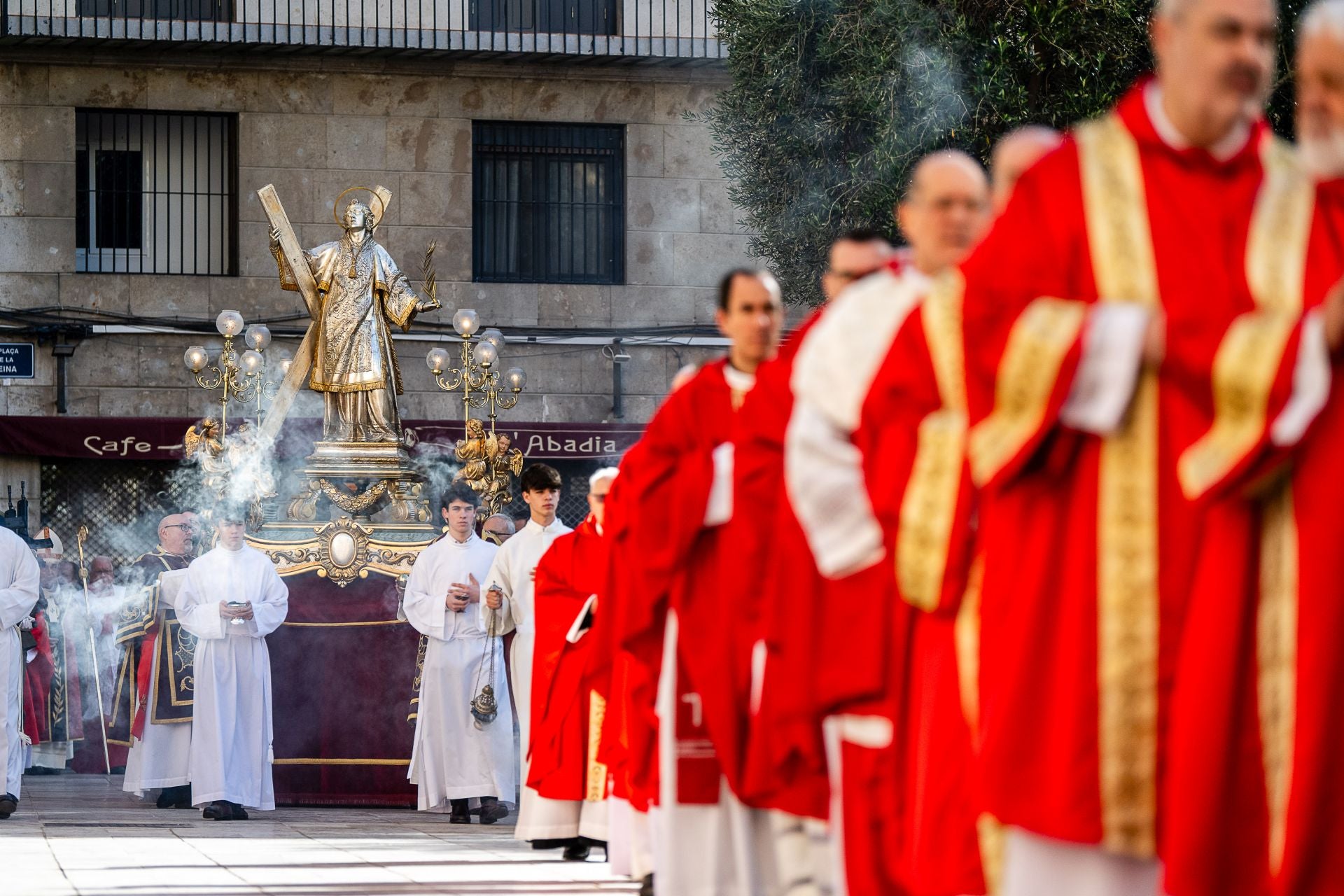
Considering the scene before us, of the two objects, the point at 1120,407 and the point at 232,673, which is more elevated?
the point at 1120,407

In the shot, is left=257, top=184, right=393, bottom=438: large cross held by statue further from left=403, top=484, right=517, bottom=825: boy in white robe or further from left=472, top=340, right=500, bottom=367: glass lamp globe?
left=403, top=484, right=517, bottom=825: boy in white robe

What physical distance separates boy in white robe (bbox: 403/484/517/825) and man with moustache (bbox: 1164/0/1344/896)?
35.1 ft

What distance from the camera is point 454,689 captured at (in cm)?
1449

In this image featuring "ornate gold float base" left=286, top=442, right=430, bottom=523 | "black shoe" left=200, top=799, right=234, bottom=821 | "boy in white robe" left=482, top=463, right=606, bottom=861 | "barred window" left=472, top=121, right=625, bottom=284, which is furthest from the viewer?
"barred window" left=472, top=121, right=625, bottom=284

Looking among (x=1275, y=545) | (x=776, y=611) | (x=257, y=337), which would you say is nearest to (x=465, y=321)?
(x=257, y=337)

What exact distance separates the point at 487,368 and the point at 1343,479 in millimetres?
13493

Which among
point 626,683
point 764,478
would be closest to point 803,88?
point 626,683

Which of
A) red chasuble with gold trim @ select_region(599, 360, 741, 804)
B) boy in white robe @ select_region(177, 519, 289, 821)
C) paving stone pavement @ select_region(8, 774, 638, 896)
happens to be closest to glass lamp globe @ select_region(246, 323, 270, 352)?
boy in white robe @ select_region(177, 519, 289, 821)

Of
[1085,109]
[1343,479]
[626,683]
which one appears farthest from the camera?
[1085,109]

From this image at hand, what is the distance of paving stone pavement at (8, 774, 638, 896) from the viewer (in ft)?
31.4

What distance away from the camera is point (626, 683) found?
8.58 metres

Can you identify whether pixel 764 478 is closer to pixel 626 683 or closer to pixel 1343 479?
pixel 626 683

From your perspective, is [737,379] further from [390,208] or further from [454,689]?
[390,208]

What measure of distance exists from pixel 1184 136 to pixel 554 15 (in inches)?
837
